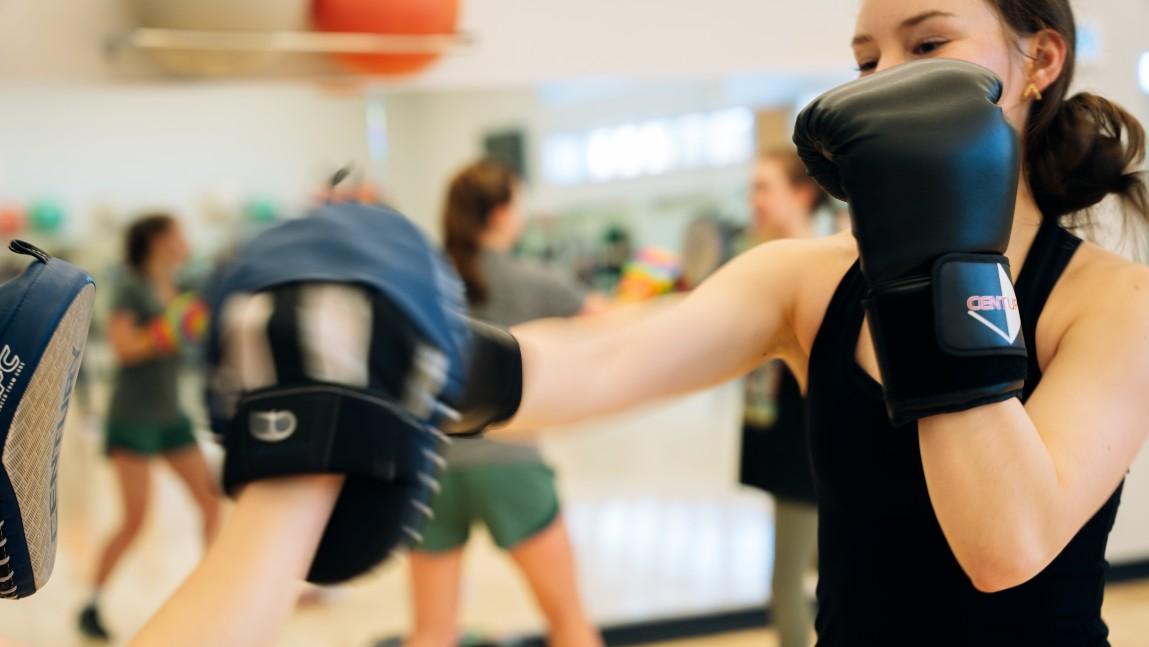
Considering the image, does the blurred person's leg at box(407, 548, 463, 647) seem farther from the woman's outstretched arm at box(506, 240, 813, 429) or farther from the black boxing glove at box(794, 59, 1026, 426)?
the black boxing glove at box(794, 59, 1026, 426)

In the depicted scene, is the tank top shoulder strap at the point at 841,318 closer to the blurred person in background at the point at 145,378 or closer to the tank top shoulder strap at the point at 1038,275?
the tank top shoulder strap at the point at 1038,275

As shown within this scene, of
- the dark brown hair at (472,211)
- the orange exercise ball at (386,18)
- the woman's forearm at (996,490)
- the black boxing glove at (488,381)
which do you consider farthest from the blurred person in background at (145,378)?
the woman's forearm at (996,490)

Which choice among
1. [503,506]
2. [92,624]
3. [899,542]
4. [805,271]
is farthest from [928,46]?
[92,624]

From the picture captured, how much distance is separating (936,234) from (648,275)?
9.60ft

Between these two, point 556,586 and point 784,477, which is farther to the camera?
point 784,477

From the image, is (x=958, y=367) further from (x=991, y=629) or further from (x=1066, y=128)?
(x=1066, y=128)

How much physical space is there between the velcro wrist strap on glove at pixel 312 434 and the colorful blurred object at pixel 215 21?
8.56 ft

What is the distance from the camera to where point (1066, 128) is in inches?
45.3

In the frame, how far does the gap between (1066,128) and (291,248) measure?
2.81ft

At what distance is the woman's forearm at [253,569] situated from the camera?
0.70 meters

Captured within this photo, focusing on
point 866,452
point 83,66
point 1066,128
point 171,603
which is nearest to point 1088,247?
point 1066,128

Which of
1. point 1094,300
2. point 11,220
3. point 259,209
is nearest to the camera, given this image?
point 1094,300

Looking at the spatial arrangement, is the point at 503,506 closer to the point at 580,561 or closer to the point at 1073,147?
the point at 1073,147

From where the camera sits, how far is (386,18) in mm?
3127
